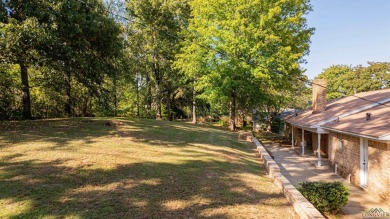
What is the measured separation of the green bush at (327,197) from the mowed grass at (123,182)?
3.11 ft

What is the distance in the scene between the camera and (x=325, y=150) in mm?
16500

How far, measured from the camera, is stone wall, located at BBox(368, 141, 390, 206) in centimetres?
825

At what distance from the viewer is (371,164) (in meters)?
9.24

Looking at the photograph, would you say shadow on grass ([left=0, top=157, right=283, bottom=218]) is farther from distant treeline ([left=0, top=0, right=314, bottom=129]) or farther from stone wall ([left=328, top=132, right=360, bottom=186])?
distant treeline ([left=0, top=0, right=314, bottom=129])

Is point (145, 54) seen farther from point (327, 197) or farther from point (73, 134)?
point (327, 197)

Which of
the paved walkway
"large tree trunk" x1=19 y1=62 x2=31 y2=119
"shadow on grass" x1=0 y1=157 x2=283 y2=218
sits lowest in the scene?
the paved walkway

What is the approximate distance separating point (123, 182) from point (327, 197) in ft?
18.3

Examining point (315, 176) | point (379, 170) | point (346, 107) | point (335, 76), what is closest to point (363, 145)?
point (379, 170)

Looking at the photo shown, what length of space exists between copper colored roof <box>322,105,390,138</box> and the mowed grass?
380 centimetres

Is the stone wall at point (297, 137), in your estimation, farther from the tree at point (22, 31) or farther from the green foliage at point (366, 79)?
the green foliage at point (366, 79)

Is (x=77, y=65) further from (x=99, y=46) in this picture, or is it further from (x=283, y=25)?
(x=283, y=25)

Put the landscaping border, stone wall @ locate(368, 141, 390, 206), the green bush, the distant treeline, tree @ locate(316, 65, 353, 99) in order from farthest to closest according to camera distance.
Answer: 1. tree @ locate(316, 65, 353, 99)
2. the distant treeline
3. stone wall @ locate(368, 141, 390, 206)
4. the green bush
5. the landscaping border

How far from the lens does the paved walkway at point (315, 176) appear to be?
795cm

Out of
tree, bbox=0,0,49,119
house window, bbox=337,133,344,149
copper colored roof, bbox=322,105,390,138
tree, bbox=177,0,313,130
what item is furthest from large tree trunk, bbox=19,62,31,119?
house window, bbox=337,133,344,149
